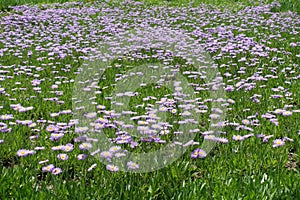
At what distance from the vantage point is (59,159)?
3625 mm

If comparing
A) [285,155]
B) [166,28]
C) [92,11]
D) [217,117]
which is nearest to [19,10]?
[92,11]

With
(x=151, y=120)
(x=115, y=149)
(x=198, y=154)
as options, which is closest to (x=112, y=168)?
(x=115, y=149)

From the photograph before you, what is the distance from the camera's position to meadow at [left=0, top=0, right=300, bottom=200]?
3.30m

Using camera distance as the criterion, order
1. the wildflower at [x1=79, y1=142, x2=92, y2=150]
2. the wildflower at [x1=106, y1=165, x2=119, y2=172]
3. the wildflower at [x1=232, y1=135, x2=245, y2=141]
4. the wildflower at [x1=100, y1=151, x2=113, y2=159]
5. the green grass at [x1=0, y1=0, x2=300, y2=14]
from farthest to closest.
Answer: the green grass at [x1=0, y1=0, x2=300, y2=14]
the wildflower at [x1=232, y1=135, x2=245, y2=141]
the wildflower at [x1=79, y1=142, x2=92, y2=150]
the wildflower at [x1=100, y1=151, x2=113, y2=159]
the wildflower at [x1=106, y1=165, x2=119, y2=172]

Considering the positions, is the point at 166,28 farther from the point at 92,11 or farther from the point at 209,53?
the point at 92,11

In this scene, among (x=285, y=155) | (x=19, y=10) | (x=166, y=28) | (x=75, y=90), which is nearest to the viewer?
(x=285, y=155)

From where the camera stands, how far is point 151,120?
413 centimetres

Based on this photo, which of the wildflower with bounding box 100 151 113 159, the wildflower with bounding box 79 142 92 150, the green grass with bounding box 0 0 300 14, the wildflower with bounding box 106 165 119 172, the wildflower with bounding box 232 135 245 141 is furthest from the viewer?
the green grass with bounding box 0 0 300 14

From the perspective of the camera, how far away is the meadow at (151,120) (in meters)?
3.30

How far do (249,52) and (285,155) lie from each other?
14.2ft

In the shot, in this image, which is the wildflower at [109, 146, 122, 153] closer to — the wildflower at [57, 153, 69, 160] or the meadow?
the meadow

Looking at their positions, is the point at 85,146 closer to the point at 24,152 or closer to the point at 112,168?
the point at 112,168

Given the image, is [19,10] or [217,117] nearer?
[217,117]

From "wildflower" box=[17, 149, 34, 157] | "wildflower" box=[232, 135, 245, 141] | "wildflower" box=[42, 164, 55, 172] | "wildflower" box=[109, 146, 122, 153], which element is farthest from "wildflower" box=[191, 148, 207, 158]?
"wildflower" box=[17, 149, 34, 157]
